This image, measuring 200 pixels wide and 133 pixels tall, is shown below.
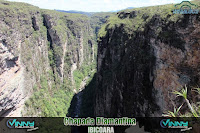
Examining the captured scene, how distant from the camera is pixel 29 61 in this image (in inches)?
1168

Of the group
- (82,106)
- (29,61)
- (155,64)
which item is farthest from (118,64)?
(82,106)

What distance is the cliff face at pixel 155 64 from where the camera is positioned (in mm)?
13039

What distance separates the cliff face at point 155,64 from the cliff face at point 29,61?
1501cm

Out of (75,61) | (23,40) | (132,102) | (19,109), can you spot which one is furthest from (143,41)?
(75,61)

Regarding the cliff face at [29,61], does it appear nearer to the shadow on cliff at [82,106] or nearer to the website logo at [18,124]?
the website logo at [18,124]

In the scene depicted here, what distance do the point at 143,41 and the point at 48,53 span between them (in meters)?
33.5

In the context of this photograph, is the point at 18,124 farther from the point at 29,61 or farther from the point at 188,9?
the point at 188,9

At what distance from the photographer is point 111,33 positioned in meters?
30.4

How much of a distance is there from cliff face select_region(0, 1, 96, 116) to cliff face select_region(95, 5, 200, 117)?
15.0m

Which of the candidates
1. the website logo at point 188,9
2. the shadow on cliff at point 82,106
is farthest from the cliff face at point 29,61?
the website logo at point 188,9

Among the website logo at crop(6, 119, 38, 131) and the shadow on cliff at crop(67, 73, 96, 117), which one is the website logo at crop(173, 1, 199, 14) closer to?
the website logo at crop(6, 119, 38, 131)

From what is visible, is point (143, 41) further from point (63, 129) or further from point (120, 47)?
point (63, 129)

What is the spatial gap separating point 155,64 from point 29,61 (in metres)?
24.4

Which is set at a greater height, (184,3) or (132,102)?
(184,3)
